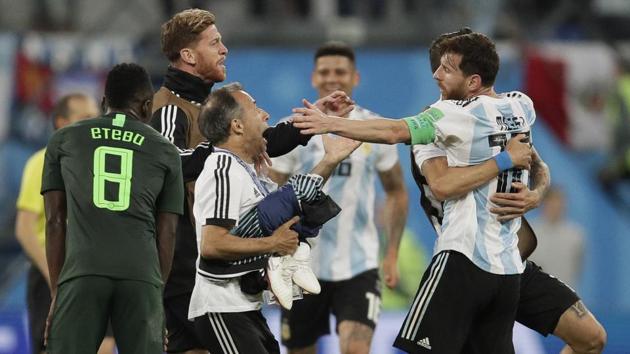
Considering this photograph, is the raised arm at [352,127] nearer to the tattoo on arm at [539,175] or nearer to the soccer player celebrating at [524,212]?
the soccer player celebrating at [524,212]

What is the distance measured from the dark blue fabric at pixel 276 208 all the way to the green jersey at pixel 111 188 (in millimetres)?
504

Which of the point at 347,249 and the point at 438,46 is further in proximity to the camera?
the point at 347,249

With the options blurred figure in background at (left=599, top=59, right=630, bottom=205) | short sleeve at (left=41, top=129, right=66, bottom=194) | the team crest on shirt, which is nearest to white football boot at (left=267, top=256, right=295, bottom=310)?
short sleeve at (left=41, top=129, right=66, bottom=194)

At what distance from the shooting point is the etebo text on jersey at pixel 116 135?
20.5 feet

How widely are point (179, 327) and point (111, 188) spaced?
138 centimetres

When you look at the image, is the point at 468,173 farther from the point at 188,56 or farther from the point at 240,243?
the point at 188,56

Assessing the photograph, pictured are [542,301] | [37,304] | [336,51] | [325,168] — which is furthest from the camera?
[336,51]

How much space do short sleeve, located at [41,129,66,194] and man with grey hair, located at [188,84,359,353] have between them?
2.23 ft

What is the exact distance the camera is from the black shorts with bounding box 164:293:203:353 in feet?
23.7

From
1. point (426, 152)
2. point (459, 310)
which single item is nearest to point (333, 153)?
point (426, 152)

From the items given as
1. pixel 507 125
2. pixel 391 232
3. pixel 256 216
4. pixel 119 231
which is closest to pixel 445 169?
pixel 507 125

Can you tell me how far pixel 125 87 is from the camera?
641cm

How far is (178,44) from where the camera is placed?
741cm

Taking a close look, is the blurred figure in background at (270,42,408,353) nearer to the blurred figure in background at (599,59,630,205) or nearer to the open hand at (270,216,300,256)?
the open hand at (270,216,300,256)
